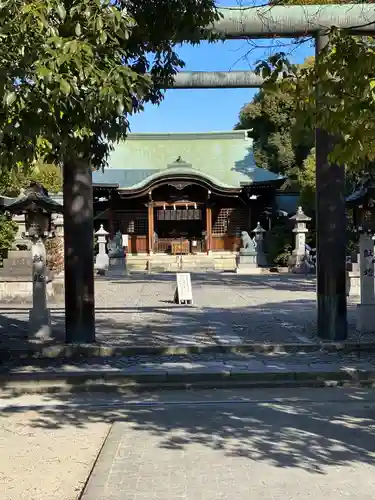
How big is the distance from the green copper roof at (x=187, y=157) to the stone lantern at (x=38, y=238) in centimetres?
2268

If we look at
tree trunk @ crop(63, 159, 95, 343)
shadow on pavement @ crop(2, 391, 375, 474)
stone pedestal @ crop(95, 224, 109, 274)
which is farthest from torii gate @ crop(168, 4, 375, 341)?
stone pedestal @ crop(95, 224, 109, 274)

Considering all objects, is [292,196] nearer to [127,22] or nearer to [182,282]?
[182,282]

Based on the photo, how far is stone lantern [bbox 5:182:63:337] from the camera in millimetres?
9359

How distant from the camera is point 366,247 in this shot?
32.8ft

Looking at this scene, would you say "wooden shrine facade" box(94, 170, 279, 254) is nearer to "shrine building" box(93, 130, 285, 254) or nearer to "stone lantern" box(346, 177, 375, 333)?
"shrine building" box(93, 130, 285, 254)

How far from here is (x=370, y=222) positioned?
1019 cm

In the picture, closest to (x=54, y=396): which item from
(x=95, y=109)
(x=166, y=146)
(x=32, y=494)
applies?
(x=32, y=494)

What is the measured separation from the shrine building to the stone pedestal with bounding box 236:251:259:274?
186 inches

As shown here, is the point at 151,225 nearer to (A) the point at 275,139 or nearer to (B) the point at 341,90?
(A) the point at 275,139

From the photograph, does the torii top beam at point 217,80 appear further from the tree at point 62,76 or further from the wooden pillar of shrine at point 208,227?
the wooden pillar of shrine at point 208,227

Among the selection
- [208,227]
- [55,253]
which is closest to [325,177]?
[55,253]

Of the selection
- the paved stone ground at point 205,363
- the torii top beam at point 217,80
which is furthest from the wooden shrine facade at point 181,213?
Result: the paved stone ground at point 205,363

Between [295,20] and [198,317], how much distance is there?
6.15m

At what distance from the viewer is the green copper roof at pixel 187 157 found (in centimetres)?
3481
